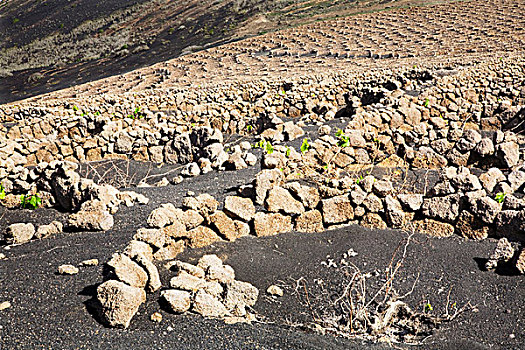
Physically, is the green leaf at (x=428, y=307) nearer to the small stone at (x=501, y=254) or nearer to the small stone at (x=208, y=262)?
the small stone at (x=501, y=254)

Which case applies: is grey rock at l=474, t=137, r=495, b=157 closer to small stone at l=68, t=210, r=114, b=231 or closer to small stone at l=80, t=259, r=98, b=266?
small stone at l=68, t=210, r=114, b=231

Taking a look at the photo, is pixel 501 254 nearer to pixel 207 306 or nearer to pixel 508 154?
pixel 207 306

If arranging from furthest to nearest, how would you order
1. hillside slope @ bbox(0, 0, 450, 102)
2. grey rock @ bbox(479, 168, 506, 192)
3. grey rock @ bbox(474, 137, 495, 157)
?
hillside slope @ bbox(0, 0, 450, 102)
grey rock @ bbox(474, 137, 495, 157)
grey rock @ bbox(479, 168, 506, 192)

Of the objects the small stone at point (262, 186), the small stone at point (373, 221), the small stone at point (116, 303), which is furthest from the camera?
the small stone at point (262, 186)

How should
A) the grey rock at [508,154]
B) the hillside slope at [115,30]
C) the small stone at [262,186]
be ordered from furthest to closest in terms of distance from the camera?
the hillside slope at [115,30]
the grey rock at [508,154]
the small stone at [262,186]

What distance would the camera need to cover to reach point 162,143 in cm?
731

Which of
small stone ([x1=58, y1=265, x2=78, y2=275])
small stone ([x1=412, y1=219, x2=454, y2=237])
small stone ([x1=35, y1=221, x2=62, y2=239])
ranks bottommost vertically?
small stone ([x1=412, y1=219, x2=454, y2=237])

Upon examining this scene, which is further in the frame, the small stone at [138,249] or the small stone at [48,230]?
the small stone at [48,230]

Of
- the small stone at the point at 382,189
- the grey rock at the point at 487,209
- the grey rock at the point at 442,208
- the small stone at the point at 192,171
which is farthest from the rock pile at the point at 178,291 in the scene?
Result: the small stone at the point at 192,171

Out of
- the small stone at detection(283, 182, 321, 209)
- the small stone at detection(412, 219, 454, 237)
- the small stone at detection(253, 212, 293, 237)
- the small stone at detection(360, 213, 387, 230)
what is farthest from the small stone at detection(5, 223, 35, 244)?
the small stone at detection(412, 219, 454, 237)

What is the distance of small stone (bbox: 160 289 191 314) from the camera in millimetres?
2729

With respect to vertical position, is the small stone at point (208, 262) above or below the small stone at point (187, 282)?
below

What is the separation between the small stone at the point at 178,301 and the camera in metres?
2.73

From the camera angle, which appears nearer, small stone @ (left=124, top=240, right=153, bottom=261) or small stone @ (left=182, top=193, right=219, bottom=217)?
small stone @ (left=124, top=240, right=153, bottom=261)
